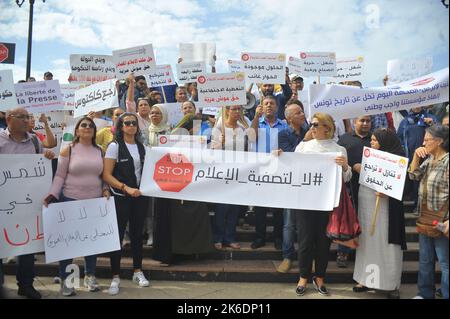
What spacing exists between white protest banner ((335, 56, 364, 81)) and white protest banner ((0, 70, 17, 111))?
6040 millimetres

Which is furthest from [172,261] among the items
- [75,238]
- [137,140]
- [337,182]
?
[337,182]

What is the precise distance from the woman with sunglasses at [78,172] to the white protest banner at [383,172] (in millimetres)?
2908

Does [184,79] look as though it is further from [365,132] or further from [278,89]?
[365,132]

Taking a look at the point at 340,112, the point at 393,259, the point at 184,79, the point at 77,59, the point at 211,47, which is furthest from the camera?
the point at 211,47

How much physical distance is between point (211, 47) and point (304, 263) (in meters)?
5.64

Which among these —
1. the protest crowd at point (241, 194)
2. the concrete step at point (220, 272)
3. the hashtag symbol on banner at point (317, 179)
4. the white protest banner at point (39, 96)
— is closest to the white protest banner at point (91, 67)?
the white protest banner at point (39, 96)

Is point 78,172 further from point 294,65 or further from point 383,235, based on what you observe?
point 294,65

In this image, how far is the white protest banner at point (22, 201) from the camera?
394 centimetres

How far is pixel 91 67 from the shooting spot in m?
6.37

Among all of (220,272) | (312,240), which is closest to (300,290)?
(312,240)

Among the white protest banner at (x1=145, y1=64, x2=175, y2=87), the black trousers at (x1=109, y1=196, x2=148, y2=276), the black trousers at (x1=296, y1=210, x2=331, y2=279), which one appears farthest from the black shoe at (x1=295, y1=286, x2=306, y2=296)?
the white protest banner at (x1=145, y1=64, x2=175, y2=87)

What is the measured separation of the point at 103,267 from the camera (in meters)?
4.61

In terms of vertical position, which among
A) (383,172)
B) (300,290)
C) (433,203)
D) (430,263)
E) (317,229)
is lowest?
(300,290)

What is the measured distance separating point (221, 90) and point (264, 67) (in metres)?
1.81
